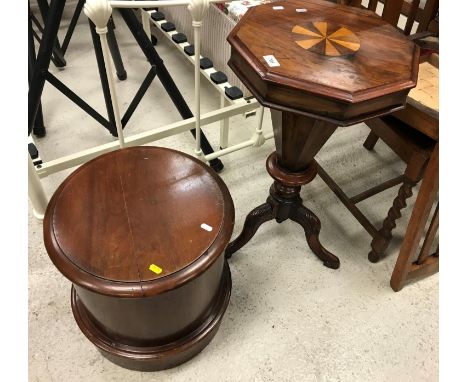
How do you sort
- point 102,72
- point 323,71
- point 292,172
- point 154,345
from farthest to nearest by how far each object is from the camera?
point 102,72
point 292,172
point 154,345
point 323,71

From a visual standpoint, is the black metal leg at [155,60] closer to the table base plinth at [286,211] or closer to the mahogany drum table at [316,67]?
the table base plinth at [286,211]

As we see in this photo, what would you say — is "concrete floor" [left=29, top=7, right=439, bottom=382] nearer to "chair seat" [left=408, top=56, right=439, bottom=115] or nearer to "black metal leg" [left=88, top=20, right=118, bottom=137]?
"black metal leg" [left=88, top=20, right=118, bottom=137]

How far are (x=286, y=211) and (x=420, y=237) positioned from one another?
47 centimetres

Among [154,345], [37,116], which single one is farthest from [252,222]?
[37,116]

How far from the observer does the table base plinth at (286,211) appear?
4.34ft

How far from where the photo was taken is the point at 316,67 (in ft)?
3.21

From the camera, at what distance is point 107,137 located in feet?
7.01

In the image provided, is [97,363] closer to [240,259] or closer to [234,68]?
[240,259]

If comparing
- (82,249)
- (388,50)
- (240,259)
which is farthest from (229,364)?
(388,50)

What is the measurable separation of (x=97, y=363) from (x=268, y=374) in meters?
0.56

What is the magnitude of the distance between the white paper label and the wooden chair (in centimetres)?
49

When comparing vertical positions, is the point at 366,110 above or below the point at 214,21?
above

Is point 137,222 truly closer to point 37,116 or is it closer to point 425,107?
point 425,107

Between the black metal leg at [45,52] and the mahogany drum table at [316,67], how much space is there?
0.79 metres
